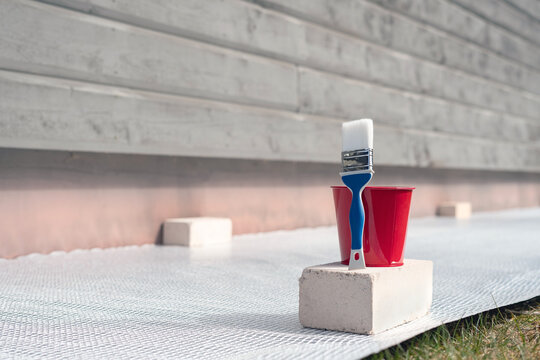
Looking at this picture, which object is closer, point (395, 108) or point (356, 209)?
point (356, 209)

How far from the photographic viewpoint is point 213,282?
6.02 ft

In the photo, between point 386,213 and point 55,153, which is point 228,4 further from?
point 386,213

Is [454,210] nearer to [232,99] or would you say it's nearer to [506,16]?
[506,16]

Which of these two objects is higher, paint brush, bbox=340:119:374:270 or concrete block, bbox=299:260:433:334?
paint brush, bbox=340:119:374:270

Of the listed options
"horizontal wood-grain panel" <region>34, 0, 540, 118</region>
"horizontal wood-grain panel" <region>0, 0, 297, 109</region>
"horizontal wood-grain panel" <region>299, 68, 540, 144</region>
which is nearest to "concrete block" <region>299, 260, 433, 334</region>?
"horizontal wood-grain panel" <region>0, 0, 297, 109</region>

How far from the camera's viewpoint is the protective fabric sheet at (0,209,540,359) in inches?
42.8

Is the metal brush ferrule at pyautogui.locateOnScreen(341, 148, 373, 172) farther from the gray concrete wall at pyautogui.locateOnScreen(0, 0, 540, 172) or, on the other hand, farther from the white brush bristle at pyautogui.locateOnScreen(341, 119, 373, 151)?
the gray concrete wall at pyautogui.locateOnScreen(0, 0, 540, 172)

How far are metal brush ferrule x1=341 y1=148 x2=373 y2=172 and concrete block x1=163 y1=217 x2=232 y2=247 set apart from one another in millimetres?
1675

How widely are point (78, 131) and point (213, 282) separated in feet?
3.53

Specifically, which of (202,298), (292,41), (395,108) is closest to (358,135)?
(202,298)

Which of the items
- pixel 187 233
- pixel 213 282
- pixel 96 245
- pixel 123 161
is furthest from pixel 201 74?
pixel 213 282

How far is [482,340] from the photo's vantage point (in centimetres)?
119

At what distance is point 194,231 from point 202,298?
125 cm

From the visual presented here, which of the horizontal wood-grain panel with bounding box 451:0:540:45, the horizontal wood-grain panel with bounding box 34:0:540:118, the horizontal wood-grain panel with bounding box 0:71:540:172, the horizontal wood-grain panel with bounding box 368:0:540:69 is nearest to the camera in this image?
the horizontal wood-grain panel with bounding box 0:71:540:172
